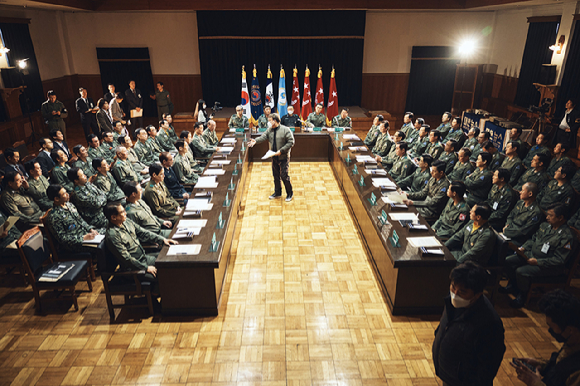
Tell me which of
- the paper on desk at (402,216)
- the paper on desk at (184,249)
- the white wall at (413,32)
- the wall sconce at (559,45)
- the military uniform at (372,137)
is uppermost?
the white wall at (413,32)

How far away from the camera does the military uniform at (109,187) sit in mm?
5137

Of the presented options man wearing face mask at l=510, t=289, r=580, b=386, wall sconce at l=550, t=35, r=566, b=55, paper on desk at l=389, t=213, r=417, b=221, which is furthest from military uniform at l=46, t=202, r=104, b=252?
wall sconce at l=550, t=35, r=566, b=55

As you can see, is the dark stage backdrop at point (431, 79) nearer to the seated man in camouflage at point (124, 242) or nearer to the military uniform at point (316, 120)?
the military uniform at point (316, 120)

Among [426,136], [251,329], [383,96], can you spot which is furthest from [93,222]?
[383,96]

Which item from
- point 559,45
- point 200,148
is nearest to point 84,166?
point 200,148

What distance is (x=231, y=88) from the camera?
1274cm

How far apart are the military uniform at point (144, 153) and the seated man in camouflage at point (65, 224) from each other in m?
2.74

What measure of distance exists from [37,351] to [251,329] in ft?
6.34

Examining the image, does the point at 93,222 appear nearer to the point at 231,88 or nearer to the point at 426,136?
the point at 426,136

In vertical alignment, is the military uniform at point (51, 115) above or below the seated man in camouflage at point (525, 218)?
above

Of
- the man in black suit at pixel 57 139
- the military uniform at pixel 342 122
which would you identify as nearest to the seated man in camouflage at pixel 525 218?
the military uniform at pixel 342 122

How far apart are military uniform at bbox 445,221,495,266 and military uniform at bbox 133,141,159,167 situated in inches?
209

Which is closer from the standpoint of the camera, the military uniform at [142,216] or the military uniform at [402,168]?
the military uniform at [142,216]

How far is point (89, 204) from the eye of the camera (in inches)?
178
